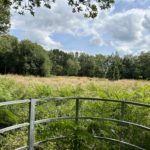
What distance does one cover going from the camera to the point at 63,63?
103 metres

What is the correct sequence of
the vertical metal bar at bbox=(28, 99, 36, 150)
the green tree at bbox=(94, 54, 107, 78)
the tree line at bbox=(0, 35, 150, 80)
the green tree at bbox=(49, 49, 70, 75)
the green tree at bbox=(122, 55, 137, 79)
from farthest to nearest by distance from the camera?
1. the green tree at bbox=(49, 49, 70, 75)
2. the green tree at bbox=(94, 54, 107, 78)
3. the green tree at bbox=(122, 55, 137, 79)
4. the tree line at bbox=(0, 35, 150, 80)
5. the vertical metal bar at bbox=(28, 99, 36, 150)

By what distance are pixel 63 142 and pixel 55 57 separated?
96678 millimetres

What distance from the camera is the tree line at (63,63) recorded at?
2926 inches

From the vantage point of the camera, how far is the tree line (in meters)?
74.3

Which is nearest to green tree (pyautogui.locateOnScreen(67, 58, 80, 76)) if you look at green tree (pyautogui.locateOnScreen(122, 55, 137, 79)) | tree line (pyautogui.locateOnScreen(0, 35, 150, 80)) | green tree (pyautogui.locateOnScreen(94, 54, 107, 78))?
tree line (pyautogui.locateOnScreen(0, 35, 150, 80))

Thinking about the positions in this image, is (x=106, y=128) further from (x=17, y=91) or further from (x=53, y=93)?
(x=17, y=91)

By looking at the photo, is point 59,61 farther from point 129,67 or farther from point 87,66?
point 129,67

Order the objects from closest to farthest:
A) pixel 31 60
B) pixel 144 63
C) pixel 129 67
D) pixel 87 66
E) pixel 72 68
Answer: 1. pixel 31 60
2. pixel 144 63
3. pixel 129 67
4. pixel 72 68
5. pixel 87 66

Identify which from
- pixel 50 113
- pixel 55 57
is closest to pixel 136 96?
pixel 50 113

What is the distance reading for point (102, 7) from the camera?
1164 cm

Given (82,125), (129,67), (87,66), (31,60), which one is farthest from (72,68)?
(82,125)

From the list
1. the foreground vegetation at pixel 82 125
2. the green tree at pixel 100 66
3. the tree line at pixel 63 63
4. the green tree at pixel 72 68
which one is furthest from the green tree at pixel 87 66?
the foreground vegetation at pixel 82 125

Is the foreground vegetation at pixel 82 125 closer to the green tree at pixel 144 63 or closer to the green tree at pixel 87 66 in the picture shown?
the green tree at pixel 144 63

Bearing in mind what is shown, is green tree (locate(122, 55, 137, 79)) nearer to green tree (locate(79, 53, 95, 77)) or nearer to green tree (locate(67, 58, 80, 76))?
green tree (locate(79, 53, 95, 77))
